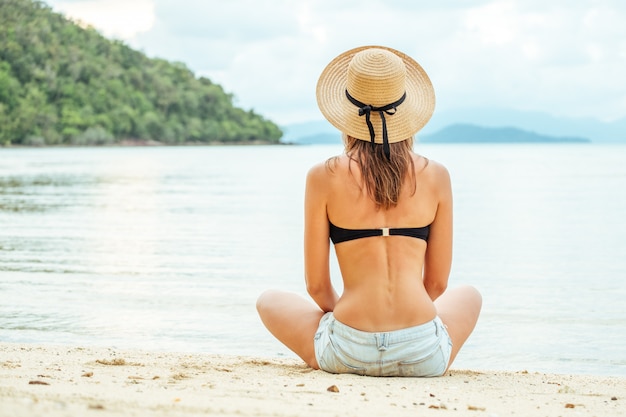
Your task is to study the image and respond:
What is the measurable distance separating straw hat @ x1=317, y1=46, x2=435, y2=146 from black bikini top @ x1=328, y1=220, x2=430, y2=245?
395 millimetres

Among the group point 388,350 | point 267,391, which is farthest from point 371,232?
point 267,391

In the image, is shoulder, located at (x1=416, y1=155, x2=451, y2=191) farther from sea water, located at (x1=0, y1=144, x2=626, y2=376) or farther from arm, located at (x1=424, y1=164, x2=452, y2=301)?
sea water, located at (x1=0, y1=144, x2=626, y2=376)

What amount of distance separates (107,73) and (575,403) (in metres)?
117

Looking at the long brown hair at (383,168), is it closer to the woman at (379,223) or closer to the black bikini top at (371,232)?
the woman at (379,223)

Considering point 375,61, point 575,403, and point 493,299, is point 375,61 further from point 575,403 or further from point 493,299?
point 493,299

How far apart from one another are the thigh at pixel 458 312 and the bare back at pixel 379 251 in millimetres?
269


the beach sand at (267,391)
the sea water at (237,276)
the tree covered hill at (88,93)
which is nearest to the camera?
the beach sand at (267,391)

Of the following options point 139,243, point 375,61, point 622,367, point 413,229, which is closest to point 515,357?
point 622,367

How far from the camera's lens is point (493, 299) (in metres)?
7.82

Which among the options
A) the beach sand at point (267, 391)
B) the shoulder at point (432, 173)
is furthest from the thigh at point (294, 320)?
the shoulder at point (432, 173)

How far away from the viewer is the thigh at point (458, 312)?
4016 millimetres

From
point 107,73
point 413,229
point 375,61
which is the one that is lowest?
point 413,229

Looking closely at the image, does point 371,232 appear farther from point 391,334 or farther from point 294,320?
point 294,320

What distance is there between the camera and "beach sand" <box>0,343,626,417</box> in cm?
300
